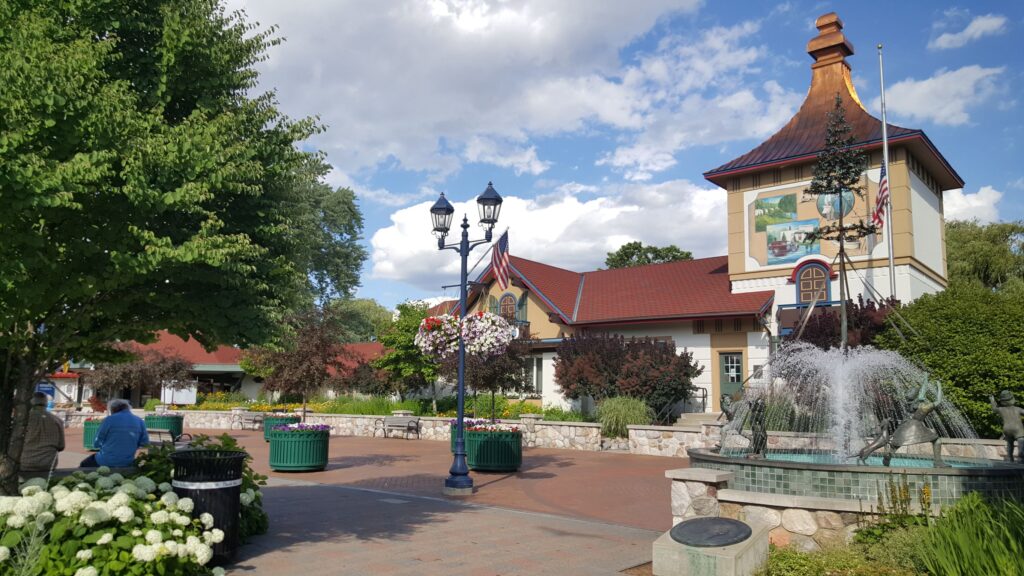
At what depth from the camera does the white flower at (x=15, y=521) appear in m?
5.54

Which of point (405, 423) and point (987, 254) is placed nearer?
point (405, 423)

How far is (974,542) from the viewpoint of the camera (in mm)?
5004

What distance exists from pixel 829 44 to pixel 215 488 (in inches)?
1206

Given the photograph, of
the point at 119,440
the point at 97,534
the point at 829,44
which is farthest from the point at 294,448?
the point at 829,44

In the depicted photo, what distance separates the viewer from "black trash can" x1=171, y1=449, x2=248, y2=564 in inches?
278

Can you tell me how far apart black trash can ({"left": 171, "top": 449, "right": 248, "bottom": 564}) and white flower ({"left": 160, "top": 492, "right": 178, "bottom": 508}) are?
0.33 m

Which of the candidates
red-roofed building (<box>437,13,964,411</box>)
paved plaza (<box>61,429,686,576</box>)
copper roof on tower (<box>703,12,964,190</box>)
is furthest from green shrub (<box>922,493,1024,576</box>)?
copper roof on tower (<box>703,12,964,190</box>)

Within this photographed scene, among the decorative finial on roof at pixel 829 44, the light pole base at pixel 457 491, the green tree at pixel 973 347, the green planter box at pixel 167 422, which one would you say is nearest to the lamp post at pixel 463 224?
the light pole base at pixel 457 491

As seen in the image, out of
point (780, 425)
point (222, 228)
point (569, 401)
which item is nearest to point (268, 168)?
point (222, 228)

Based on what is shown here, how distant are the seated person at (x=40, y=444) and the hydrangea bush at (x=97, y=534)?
8.44 feet

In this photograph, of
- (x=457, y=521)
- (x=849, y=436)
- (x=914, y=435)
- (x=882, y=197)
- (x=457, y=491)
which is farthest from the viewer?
(x=882, y=197)

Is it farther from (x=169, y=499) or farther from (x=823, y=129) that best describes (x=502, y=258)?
(x=823, y=129)

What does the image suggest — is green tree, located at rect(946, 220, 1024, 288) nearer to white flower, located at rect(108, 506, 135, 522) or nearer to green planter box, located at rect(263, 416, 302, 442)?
green planter box, located at rect(263, 416, 302, 442)

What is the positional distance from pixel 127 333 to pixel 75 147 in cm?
234
